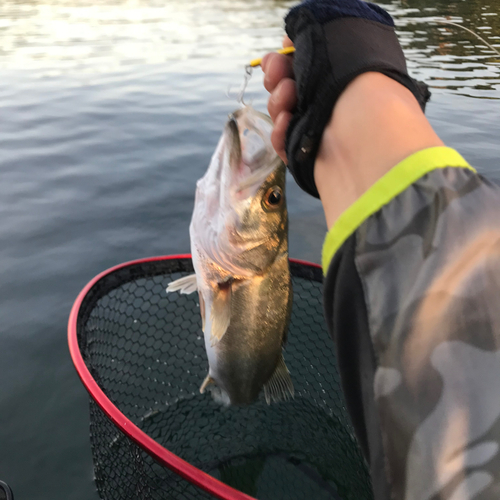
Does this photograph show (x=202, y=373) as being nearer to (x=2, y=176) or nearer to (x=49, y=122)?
(x=2, y=176)

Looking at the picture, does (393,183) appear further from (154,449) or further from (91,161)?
(91,161)

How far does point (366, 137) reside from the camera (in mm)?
1074

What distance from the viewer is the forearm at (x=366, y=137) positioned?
101cm

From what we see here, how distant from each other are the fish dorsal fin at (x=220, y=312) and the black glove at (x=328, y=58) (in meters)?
0.86

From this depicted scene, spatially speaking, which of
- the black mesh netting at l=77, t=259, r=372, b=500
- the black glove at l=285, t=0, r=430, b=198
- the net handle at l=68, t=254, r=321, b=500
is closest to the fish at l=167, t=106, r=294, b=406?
the black glove at l=285, t=0, r=430, b=198

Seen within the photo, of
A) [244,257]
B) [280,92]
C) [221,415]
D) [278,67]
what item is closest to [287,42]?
[278,67]

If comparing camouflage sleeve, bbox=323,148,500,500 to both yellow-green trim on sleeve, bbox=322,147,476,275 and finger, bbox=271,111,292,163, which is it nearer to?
yellow-green trim on sleeve, bbox=322,147,476,275

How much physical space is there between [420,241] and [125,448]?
221 centimetres

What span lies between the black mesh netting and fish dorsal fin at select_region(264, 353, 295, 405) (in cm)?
77

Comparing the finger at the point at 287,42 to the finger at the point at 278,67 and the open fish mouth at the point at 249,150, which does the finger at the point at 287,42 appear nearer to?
the finger at the point at 278,67

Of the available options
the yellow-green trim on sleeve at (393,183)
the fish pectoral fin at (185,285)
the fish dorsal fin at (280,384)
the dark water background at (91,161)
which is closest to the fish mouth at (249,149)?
the fish pectoral fin at (185,285)

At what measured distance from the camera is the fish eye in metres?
1.94

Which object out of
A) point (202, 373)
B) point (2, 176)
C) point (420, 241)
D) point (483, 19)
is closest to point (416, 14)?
point (483, 19)

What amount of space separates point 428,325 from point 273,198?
1208 millimetres
